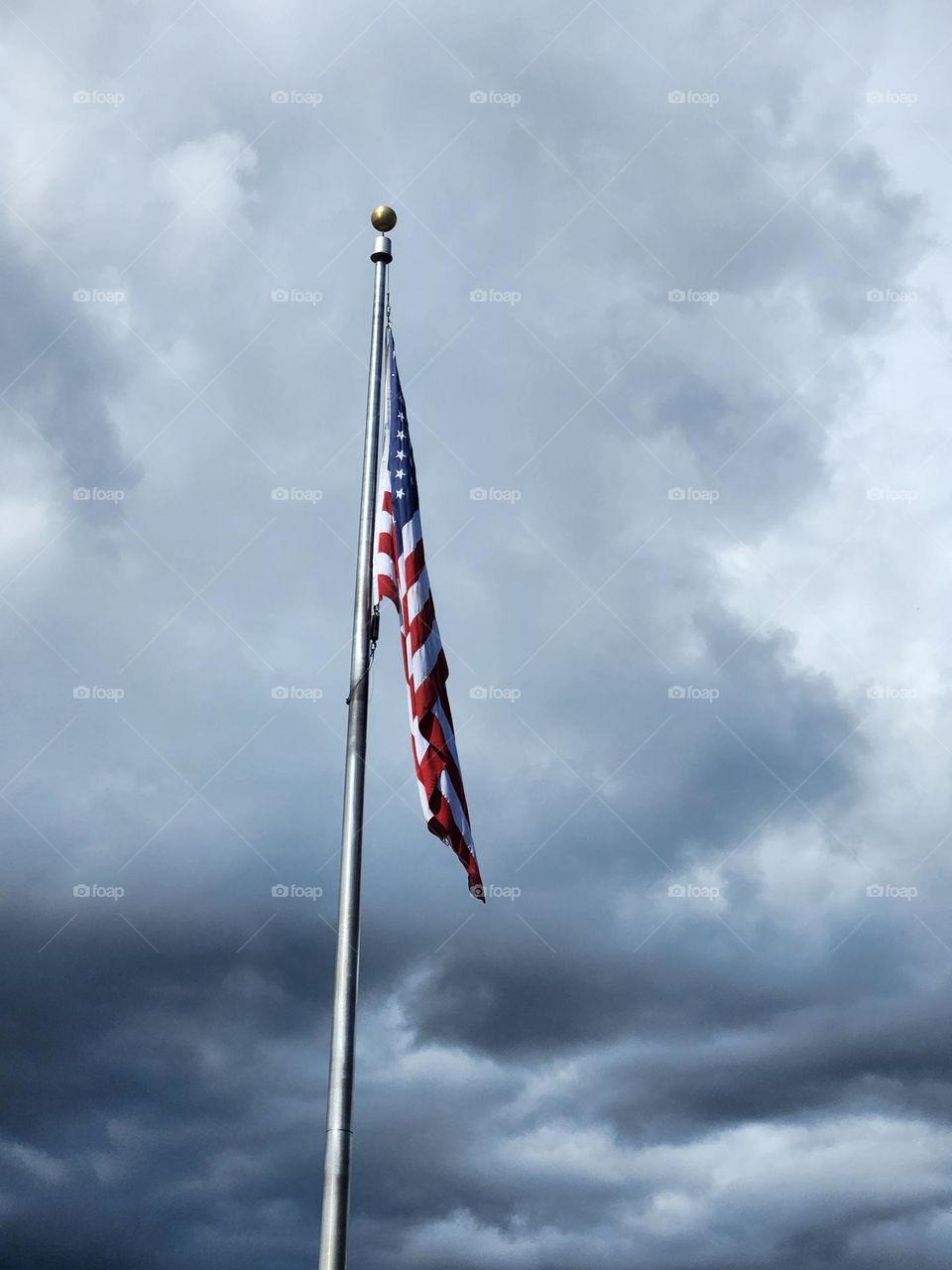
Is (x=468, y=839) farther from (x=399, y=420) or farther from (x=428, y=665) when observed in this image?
(x=399, y=420)

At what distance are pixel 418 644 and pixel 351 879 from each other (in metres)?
3.60

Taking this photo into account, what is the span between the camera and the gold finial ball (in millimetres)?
22188

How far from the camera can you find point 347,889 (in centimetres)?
1784

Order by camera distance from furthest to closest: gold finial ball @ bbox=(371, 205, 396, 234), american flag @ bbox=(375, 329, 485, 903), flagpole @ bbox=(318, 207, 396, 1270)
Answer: gold finial ball @ bbox=(371, 205, 396, 234)
american flag @ bbox=(375, 329, 485, 903)
flagpole @ bbox=(318, 207, 396, 1270)

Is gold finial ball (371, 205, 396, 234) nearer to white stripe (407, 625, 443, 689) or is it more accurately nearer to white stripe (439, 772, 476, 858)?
white stripe (407, 625, 443, 689)

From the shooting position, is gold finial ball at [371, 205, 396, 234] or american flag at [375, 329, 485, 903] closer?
american flag at [375, 329, 485, 903]

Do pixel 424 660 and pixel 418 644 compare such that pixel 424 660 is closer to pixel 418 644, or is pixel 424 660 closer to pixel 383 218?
pixel 418 644

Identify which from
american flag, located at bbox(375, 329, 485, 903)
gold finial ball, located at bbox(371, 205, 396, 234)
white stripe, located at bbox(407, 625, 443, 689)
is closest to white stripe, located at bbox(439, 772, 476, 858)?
american flag, located at bbox(375, 329, 485, 903)

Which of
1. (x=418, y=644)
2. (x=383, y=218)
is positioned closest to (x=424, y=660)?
(x=418, y=644)

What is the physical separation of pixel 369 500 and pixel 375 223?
5.06 m

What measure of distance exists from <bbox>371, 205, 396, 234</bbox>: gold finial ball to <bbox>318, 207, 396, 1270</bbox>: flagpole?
0.6 inches

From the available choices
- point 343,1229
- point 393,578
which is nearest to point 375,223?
point 393,578

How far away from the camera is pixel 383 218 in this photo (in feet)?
72.9

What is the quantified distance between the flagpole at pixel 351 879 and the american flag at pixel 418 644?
32 cm
